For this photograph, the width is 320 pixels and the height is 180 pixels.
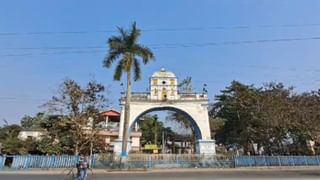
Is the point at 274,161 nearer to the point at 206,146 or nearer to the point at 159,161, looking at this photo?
the point at 206,146

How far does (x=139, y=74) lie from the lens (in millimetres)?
32562

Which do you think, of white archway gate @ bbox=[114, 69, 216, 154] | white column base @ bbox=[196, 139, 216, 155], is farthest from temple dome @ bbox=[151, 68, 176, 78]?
white column base @ bbox=[196, 139, 216, 155]

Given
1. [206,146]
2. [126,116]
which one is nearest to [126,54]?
[126,116]

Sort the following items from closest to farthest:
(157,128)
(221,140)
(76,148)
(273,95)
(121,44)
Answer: (121,44) < (76,148) < (273,95) < (221,140) < (157,128)

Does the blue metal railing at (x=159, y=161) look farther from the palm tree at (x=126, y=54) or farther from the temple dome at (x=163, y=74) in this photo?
the temple dome at (x=163, y=74)

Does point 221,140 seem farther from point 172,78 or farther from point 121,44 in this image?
point 121,44

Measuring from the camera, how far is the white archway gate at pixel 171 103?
3938 centimetres

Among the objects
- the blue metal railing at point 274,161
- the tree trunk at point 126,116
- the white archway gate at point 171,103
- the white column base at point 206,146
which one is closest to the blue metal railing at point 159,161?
the blue metal railing at point 274,161

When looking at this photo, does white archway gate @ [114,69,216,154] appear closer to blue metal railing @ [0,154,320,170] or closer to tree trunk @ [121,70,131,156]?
blue metal railing @ [0,154,320,170]

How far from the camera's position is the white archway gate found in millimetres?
39375

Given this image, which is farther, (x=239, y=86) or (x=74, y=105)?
(x=239, y=86)

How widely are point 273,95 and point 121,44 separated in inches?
744

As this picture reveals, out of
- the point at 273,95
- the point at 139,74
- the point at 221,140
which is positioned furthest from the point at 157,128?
the point at 139,74

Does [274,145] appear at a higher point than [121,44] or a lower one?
lower
